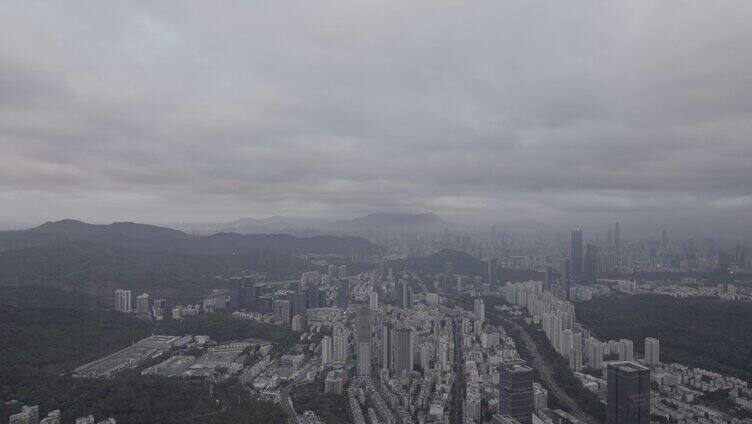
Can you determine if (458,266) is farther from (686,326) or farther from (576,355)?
(576,355)

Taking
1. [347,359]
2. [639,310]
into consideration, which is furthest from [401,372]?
[639,310]

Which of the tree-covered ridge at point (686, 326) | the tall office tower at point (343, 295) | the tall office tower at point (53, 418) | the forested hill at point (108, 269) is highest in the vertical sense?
the forested hill at point (108, 269)

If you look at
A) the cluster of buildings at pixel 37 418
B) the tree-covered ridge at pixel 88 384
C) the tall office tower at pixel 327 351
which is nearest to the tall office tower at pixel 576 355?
the tall office tower at pixel 327 351

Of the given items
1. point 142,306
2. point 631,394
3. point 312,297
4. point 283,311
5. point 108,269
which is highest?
point 108,269

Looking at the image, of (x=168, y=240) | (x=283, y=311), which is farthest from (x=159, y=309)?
(x=168, y=240)

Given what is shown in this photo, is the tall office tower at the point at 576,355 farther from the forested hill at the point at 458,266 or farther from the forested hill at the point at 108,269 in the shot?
the forested hill at the point at 108,269

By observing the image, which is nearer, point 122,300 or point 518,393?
point 518,393

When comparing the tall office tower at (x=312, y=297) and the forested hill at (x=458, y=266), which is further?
the forested hill at (x=458, y=266)
